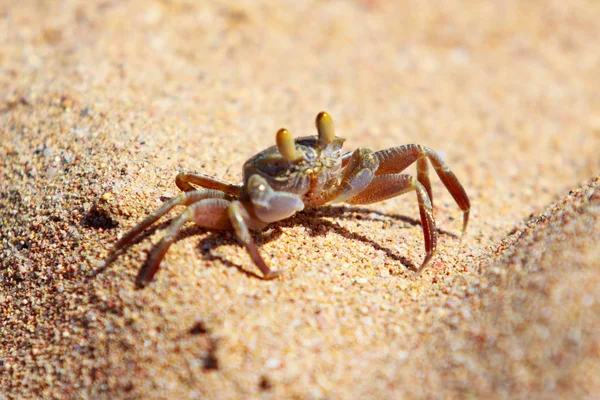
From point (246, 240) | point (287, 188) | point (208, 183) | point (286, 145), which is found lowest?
point (246, 240)

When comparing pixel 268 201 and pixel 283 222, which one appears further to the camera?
pixel 283 222

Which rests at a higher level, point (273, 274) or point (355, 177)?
point (355, 177)

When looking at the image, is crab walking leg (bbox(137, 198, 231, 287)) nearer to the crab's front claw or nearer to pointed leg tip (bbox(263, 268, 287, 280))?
the crab's front claw

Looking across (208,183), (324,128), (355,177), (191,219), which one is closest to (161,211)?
(191,219)

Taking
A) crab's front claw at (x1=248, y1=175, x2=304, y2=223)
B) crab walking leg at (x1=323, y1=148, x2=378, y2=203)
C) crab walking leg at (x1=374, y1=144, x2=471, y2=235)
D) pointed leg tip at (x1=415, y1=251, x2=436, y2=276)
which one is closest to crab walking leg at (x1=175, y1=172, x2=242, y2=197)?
crab's front claw at (x1=248, y1=175, x2=304, y2=223)

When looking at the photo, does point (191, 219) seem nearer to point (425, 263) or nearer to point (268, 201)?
point (268, 201)

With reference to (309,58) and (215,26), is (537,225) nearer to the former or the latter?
(309,58)

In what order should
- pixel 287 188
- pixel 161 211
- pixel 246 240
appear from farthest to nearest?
pixel 287 188, pixel 161 211, pixel 246 240

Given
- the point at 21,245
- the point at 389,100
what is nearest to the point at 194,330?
the point at 21,245
